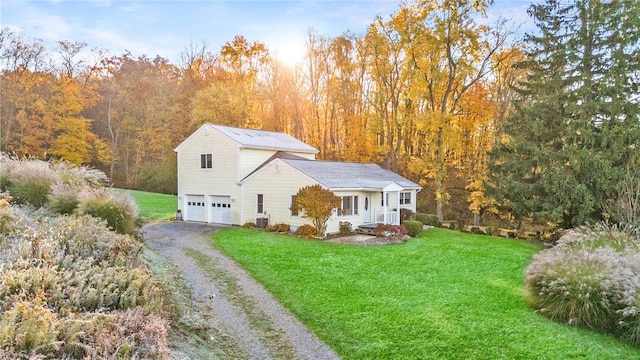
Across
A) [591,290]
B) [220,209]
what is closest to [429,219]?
[220,209]

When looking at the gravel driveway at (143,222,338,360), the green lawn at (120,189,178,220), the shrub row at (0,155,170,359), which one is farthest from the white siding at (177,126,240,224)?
the shrub row at (0,155,170,359)

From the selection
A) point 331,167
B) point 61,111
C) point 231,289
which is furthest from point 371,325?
point 61,111

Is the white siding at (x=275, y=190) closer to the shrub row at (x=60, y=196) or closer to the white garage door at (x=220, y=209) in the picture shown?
the white garage door at (x=220, y=209)

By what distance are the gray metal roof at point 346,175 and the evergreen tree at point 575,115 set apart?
6707mm

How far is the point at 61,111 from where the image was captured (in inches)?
1242

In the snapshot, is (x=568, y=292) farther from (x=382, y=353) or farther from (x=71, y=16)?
(x=71, y=16)

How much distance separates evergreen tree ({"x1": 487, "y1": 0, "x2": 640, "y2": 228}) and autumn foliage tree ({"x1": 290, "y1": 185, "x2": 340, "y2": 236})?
399 inches

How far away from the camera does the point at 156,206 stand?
28.2 metres

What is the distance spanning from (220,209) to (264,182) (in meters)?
3.86

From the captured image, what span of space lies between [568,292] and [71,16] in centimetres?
1207

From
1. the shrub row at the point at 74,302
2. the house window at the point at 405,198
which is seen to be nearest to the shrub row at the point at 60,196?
the shrub row at the point at 74,302

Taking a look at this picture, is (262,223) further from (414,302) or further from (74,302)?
(74,302)

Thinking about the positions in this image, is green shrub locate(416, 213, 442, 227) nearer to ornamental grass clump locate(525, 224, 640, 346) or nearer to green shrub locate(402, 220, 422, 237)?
green shrub locate(402, 220, 422, 237)

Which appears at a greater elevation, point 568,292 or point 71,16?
point 71,16
